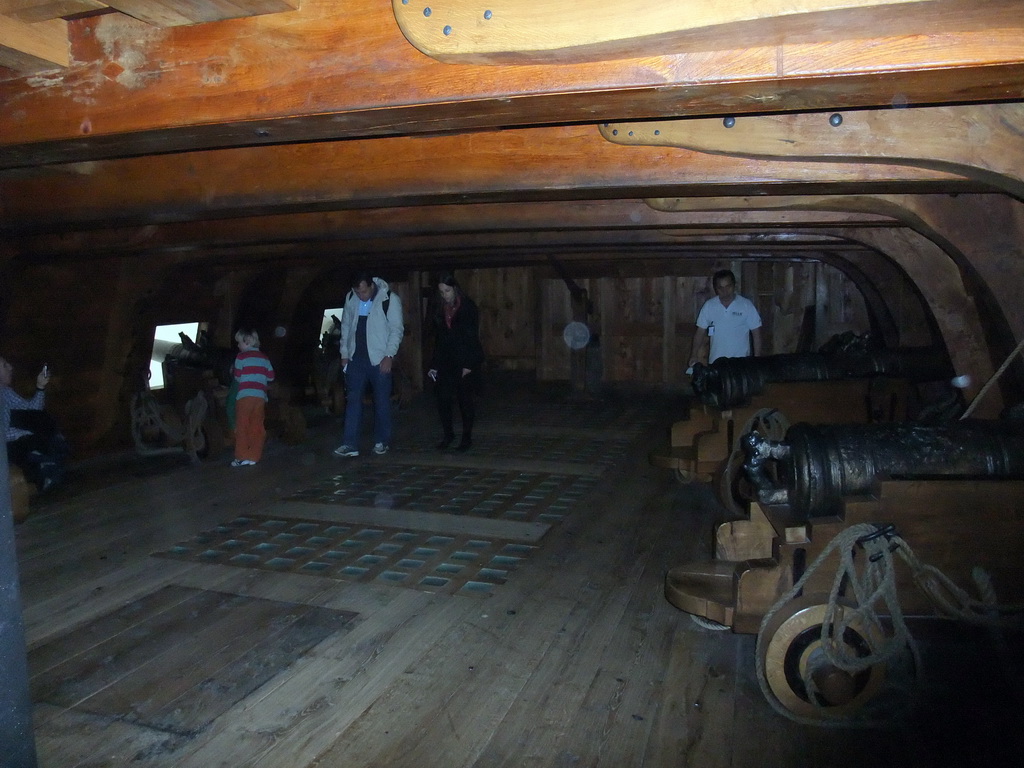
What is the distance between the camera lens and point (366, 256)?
8.25 meters

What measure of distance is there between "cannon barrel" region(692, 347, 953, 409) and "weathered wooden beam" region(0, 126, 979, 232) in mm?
2129

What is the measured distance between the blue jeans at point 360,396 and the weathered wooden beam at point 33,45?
4.25 m

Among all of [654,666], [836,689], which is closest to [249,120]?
[654,666]

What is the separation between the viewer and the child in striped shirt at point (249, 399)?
6293mm

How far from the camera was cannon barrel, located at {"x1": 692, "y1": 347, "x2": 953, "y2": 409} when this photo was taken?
17.0ft

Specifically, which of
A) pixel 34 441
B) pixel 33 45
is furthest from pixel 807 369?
pixel 34 441

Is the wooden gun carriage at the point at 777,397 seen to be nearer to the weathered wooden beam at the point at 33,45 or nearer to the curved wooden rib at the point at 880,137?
the curved wooden rib at the point at 880,137

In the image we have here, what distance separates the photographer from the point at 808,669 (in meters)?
2.49

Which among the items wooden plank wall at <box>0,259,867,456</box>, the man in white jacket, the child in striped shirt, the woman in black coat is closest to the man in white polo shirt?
the woman in black coat

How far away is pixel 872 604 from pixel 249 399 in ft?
16.1

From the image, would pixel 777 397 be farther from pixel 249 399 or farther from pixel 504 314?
pixel 504 314

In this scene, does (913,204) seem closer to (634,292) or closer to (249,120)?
(249,120)

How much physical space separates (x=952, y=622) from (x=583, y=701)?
122 centimetres

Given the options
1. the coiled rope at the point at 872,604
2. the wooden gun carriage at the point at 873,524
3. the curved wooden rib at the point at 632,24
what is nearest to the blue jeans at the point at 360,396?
the wooden gun carriage at the point at 873,524
